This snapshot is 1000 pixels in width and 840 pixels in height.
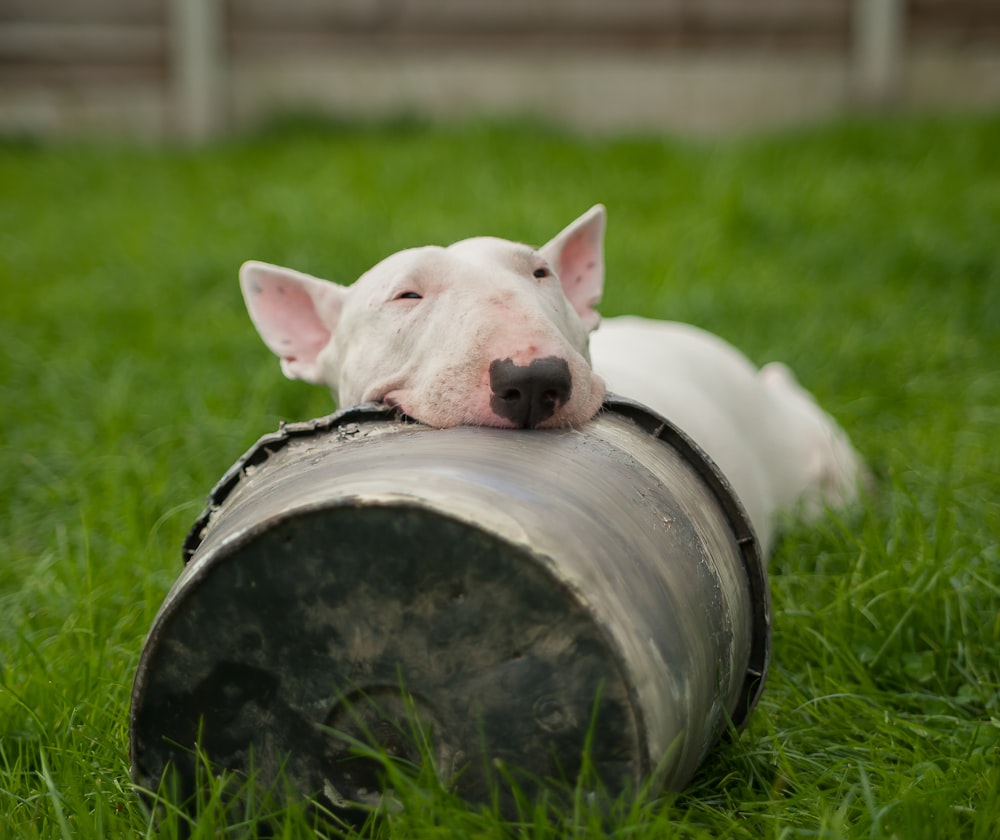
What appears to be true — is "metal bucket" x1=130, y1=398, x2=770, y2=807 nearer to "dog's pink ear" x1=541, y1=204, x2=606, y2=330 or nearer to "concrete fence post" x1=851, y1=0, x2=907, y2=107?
"dog's pink ear" x1=541, y1=204, x2=606, y2=330

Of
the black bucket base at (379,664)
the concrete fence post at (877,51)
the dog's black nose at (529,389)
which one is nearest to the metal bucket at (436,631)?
the black bucket base at (379,664)

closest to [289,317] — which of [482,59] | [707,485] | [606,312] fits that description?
[707,485]

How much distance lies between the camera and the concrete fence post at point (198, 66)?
866 cm

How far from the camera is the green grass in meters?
2.08

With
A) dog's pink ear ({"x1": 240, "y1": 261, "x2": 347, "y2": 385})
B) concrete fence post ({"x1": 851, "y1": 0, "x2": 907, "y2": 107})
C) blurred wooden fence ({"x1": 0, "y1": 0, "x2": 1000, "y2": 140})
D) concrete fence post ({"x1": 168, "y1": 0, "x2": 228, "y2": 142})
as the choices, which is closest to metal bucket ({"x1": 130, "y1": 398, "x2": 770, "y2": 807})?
dog's pink ear ({"x1": 240, "y1": 261, "x2": 347, "y2": 385})

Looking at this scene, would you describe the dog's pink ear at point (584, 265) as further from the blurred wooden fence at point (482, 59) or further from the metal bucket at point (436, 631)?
the blurred wooden fence at point (482, 59)

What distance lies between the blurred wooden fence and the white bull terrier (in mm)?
5599

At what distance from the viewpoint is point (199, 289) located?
229 inches

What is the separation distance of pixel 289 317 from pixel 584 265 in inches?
27.3

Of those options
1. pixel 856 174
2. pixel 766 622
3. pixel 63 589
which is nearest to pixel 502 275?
pixel 766 622

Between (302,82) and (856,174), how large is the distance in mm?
4051

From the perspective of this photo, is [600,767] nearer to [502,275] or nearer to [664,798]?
[664,798]

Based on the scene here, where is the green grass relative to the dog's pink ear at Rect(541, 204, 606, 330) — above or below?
below

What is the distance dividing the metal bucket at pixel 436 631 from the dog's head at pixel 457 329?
166 mm
